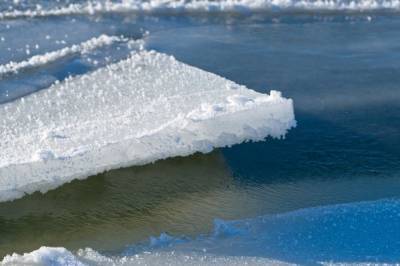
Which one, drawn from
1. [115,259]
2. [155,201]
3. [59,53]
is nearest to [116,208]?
[155,201]

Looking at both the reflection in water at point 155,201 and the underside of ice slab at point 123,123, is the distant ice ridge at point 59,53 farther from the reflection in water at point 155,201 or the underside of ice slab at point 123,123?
the reflection in water at point 155,201

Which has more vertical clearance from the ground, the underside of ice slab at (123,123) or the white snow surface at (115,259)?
the underside of ice slab at (123,123)

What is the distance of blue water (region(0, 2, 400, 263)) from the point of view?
2.77m

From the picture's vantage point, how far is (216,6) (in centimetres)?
552

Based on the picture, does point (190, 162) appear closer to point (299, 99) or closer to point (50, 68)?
point (299, 99)

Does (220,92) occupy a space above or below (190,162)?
above

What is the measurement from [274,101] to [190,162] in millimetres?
488

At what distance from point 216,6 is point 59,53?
5.03 feet

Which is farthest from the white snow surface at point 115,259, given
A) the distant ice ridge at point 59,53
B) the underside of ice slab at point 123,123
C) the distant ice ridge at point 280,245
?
the distant ice ridge at point 59,53

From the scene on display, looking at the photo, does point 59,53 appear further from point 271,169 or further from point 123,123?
point 271,169

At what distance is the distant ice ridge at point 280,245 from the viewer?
258 centimetres

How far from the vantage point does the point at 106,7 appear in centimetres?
551

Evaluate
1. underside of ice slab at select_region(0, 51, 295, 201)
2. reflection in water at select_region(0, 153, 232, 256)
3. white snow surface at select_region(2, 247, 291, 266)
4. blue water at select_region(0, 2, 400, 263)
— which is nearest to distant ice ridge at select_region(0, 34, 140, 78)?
blue water at select_region(0, 2, 400, 263)

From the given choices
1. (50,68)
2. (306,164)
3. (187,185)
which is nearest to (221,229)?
(187,185)
